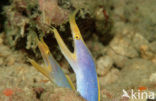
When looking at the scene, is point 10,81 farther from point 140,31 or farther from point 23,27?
point 140,31

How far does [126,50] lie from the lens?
5.20m

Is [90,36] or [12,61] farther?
[90,36]

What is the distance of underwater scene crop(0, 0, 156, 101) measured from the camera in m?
2.01

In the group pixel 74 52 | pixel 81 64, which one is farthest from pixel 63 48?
pixel 81 64

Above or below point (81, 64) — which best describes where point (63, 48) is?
above

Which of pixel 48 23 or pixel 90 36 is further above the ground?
pixel 48 23

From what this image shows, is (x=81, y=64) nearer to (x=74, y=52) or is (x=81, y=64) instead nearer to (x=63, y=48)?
(x=74, y=52)

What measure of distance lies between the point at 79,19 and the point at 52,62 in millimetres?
1683

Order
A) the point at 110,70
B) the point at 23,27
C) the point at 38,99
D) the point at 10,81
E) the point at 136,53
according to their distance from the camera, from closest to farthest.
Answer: the point at 38,99 → the point at 10,81 → the point at 23,27 → the point at 110,70 → the point at 136,53

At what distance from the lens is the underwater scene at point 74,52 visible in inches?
79.0

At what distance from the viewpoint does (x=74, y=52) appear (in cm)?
200

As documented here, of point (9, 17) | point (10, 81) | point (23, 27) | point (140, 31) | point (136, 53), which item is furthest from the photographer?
point (140, 31)

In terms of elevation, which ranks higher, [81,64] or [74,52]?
[74,52]

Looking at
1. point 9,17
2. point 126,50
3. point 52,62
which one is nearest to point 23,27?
point 9,17
